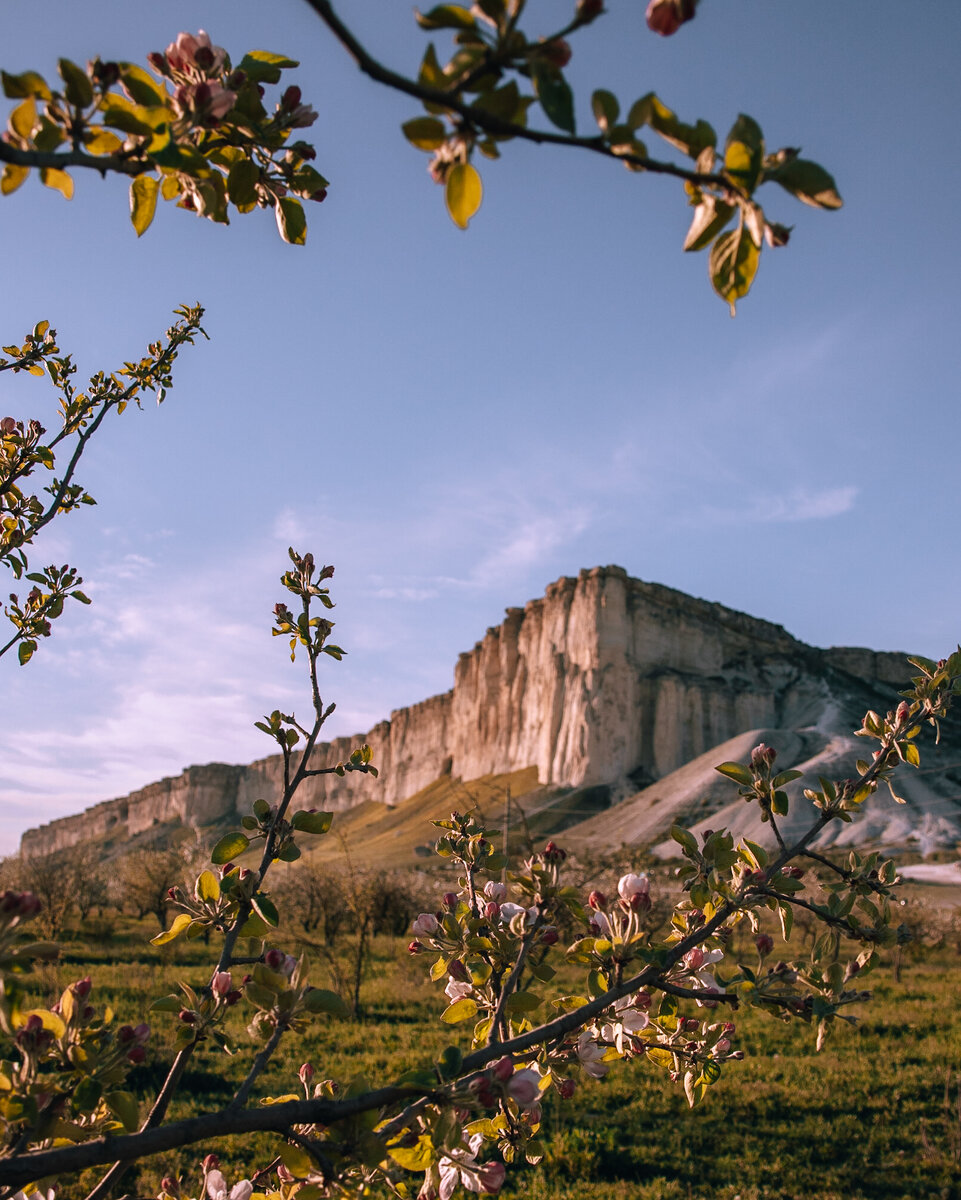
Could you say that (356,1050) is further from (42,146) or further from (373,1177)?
(42,146)

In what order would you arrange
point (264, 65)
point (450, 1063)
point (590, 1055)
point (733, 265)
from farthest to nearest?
point (590, 1055), point (450, 1063), point (264, 65), point (733, 265)

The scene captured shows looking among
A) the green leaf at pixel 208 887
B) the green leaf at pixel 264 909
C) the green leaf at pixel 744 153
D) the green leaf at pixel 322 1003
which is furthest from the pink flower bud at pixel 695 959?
the green leaf at pixel 744 153

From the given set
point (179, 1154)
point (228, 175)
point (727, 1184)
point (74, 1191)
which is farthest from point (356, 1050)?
point (228, 175)

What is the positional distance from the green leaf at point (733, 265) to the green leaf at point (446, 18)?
344mm

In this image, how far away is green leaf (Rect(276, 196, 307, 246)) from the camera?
46.6 inches

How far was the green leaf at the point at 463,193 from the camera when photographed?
0.84 metres

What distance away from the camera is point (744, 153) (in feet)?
2.55

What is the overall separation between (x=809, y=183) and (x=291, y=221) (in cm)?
78

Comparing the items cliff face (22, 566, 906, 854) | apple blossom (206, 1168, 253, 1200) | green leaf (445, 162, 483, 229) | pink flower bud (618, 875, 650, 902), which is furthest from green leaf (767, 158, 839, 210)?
cliff face (22, 566, 906, 854)

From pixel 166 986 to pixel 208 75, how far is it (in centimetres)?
1398

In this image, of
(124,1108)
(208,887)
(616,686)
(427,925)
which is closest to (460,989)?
(427,925)

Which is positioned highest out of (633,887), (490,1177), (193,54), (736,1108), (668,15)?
(193,54)

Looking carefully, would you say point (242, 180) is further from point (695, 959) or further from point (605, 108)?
point (695, 959)

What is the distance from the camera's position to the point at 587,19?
749 mm
